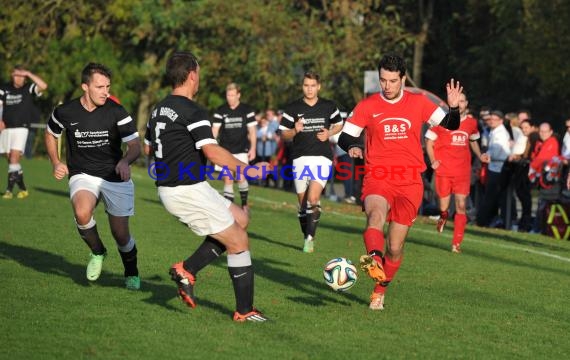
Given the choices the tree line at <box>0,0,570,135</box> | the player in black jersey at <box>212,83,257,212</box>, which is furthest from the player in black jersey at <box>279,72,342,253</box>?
the tree line at <box>0,0,570,135</box>

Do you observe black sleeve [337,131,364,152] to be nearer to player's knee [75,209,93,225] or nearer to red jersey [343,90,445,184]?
red jersey [343,90,445,184]

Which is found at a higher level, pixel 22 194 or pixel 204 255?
pixel 204 255

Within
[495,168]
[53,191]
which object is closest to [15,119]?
[53,191]

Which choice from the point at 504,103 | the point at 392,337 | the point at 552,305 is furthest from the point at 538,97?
the point at 392,337

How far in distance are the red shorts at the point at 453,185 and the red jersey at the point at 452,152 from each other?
0.20 ft

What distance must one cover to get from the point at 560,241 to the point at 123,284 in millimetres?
9152

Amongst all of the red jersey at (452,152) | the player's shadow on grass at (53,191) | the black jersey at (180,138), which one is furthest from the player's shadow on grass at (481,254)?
the player's shadow on grass at (53,191)

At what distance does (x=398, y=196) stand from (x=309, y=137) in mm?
5128

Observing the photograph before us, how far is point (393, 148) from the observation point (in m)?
9.62

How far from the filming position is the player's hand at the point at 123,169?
9.85m

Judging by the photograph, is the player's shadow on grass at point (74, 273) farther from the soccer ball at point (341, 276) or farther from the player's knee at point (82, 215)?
the soccer ball at point (341, 276)

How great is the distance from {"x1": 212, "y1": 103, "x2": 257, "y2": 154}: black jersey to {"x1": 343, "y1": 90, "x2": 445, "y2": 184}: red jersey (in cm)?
940

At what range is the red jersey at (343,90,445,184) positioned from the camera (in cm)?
962

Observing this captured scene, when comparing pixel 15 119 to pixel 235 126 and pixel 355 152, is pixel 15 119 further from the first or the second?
pixel 355 152
